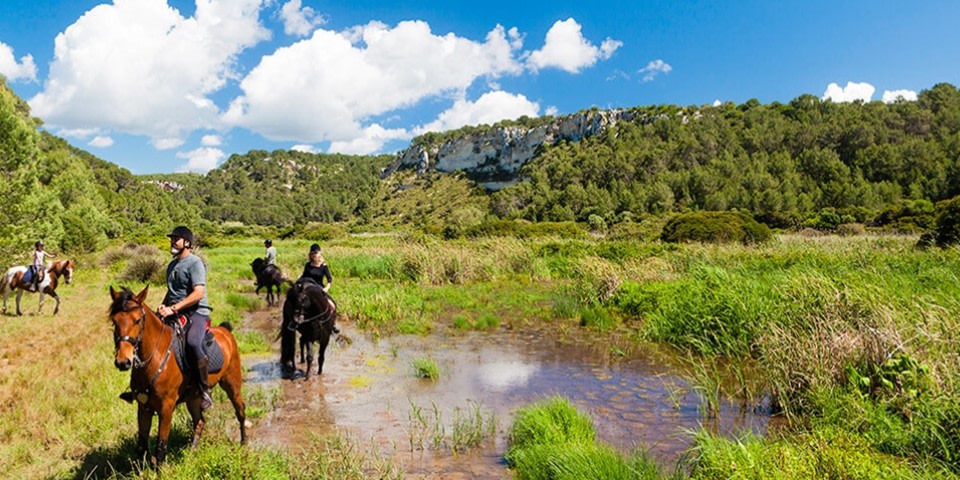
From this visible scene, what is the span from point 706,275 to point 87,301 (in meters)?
20.2

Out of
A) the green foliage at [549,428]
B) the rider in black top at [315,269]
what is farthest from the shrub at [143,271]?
the green foliage at [549,428]

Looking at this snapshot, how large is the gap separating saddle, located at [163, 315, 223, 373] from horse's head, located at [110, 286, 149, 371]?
1.88ft

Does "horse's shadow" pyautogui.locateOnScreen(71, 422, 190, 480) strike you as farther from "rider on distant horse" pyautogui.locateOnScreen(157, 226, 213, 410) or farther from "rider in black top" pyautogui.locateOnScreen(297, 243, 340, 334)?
"rider in black top" pyautogui.locateOnScreen(297, 243, 340, 334)

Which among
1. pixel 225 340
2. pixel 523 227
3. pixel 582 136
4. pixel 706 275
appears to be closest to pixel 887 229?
pixel 523 227

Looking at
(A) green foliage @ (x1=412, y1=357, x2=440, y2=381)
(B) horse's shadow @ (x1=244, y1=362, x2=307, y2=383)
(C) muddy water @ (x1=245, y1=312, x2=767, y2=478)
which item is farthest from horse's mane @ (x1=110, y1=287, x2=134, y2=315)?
(A) green foliage @ (x1=412, y1=357, x2=440, y2=381)

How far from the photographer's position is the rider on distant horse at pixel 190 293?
5.21 m

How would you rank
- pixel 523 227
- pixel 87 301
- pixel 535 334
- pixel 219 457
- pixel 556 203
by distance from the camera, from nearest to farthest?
pixel 219 457 → pixel 535 334 → pixel 87 301 → pixel 523 227 → pixel 556 203

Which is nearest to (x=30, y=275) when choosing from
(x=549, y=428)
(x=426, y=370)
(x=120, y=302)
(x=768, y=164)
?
(x=426, y=370)

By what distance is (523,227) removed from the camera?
40.9 metres

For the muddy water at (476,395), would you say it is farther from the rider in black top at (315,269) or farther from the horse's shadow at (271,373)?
the rider in black top at (315,269)

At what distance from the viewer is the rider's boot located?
17.1 ft

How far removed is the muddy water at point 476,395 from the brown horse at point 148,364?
1455 mm

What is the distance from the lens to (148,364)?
4.69 m

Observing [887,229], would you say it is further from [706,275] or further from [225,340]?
[225,340]
